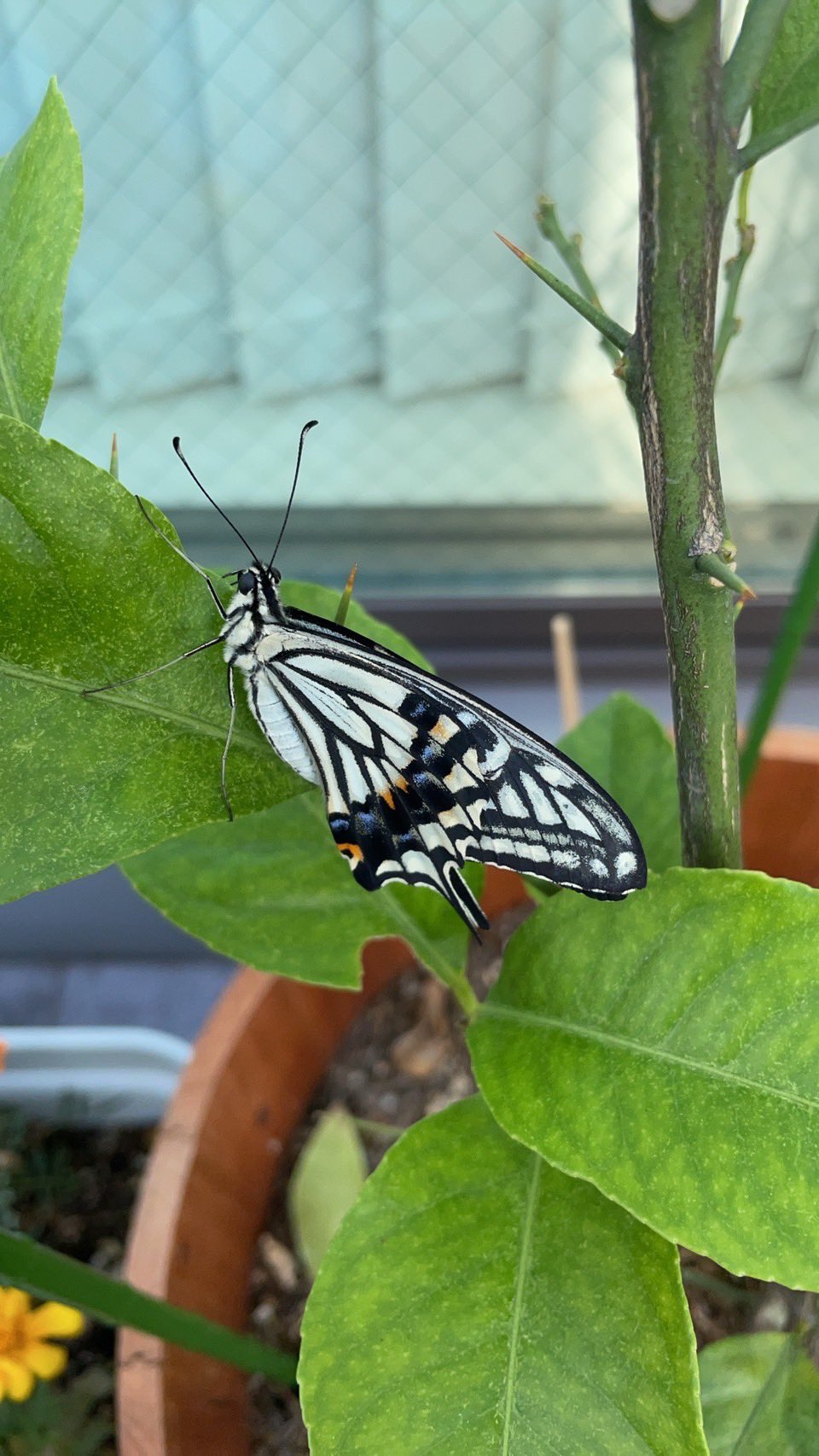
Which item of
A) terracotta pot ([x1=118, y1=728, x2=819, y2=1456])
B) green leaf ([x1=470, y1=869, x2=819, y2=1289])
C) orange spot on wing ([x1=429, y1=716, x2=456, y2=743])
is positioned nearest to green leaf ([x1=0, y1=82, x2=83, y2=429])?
orange spot on wing ([x1=429, y1=716, x2=456, y2=743])

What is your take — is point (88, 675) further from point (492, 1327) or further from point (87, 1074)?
point (87, 1074)

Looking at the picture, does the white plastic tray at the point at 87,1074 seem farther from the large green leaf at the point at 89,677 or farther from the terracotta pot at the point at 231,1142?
the large green leaf at the point at 89,677

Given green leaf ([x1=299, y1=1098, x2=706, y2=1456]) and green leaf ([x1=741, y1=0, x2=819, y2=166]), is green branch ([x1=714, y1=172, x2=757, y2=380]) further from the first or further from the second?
green leaf ([x1=299, y1=1098, x2=706, y2=1456])

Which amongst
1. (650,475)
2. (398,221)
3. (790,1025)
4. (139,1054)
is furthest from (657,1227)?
(398,221)

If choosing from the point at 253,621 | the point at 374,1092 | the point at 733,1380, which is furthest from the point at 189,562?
the point at 374,1092

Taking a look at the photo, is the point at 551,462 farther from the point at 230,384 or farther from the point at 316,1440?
the point at 316,1440

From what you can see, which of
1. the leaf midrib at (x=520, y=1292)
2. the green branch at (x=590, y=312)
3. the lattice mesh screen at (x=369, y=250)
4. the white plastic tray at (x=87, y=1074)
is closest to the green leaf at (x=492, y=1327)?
the leaf midrib at (x=520, y=1292)
